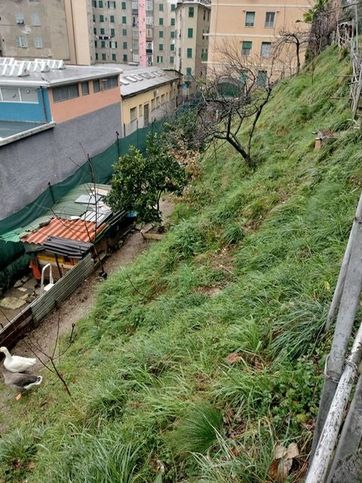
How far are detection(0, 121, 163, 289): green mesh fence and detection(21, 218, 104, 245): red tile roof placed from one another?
68 cm

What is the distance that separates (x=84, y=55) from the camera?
37.4 m

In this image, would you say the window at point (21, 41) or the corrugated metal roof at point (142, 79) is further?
the window at point (21, 41)

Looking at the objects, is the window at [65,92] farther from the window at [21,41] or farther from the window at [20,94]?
the window at [21,41]

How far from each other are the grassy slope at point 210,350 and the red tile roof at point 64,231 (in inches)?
117

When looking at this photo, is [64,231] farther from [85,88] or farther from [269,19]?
[269,19]

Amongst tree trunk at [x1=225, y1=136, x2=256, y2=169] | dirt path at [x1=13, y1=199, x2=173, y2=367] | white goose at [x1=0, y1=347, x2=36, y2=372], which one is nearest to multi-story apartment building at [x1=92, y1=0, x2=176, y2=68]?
tree trunk at [x1=225, y1=136, x2=256, y2=169]

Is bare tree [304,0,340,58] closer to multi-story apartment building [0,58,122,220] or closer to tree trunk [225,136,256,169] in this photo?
tree trunk [225,136,256,169]

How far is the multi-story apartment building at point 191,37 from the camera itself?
3741 centimetres

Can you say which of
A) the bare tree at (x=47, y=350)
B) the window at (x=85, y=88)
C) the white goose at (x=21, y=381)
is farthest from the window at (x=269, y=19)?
the white goose at (x=21, y=381)

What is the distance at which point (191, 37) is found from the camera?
38.6 meters

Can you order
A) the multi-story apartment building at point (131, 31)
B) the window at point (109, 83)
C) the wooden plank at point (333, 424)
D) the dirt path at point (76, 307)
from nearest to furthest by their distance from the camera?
the wooden plank at point (333, 424) → the dirt path at point (76, 307) → the window at point (109, 83) → the multi-story apartment building at point (131, 31)

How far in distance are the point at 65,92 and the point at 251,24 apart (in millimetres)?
22033

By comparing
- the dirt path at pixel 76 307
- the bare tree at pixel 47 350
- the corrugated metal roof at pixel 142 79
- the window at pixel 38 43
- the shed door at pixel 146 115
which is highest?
the window at pixel 38 43

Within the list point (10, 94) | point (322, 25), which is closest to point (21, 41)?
point (10, 94)
